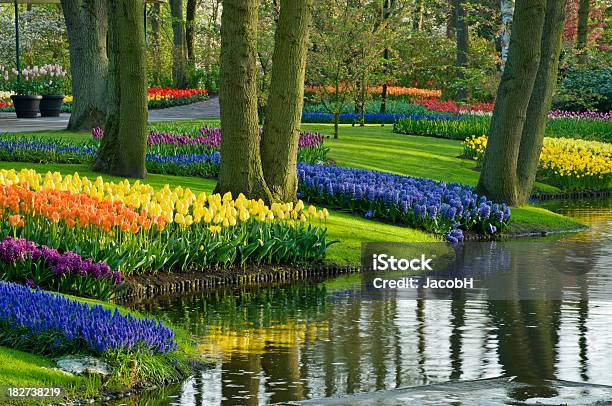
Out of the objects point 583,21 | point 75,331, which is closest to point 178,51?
point 583,21

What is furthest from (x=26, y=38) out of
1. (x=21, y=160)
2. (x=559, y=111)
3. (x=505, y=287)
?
(x=505, y=287)

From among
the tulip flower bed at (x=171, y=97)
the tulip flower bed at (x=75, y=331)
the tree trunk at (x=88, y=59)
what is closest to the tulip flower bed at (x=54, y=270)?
the tulip flower bed at (x=75, y=331)

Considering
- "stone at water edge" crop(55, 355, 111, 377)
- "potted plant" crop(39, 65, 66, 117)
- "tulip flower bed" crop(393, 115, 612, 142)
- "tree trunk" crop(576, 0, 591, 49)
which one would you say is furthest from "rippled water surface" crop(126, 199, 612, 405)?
"tree trunk" crop(576, 0, 591, 49)

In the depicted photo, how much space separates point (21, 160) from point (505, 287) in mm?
11431

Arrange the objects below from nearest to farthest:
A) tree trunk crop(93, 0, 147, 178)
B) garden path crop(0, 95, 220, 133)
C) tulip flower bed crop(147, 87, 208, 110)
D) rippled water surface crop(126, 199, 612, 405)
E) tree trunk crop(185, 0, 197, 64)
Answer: rippled water surface crop(126, 199, 612, 405), tree trunk crop(93, 0, 147, 178), garden path crop(0, 95, 220, 133), tulip flower bed crop(147, 87, 208, 110), tree trunk crop(185, 0, 197, 64)

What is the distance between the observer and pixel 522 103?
2091cm

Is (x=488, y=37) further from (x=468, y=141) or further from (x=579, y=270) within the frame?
(x=579, y=270)

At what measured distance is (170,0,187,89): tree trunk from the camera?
177ft

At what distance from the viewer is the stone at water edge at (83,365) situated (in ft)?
30.3

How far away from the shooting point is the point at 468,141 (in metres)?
30.9

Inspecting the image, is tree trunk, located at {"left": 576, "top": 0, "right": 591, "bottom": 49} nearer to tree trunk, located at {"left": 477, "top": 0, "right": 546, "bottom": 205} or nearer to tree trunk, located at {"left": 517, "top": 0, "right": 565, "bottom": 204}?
tree trunk, located at {"left": 517, "top": 0, "right": 565, "bottom": 204}

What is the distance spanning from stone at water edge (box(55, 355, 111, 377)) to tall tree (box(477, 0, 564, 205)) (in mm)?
12902

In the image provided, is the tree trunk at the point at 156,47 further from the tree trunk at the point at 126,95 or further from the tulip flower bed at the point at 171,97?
the tree trunk at the point at 126,95

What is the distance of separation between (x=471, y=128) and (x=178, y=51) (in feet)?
68.8
